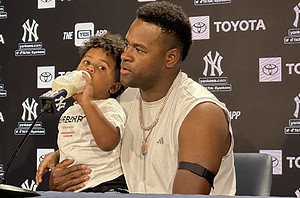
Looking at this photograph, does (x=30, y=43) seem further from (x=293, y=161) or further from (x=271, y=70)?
(x=293, y=161)

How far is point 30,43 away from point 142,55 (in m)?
1.97

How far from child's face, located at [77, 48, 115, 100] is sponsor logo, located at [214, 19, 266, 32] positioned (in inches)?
51.7

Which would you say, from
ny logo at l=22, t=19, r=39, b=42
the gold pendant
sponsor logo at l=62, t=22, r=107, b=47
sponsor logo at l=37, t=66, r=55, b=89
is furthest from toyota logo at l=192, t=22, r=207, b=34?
the gold pendant

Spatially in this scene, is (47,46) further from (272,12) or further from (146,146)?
(146,146)

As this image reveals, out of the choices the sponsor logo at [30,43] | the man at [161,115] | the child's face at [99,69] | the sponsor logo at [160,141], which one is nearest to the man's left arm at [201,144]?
the man at [161,115]

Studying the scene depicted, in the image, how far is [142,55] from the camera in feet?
7.48

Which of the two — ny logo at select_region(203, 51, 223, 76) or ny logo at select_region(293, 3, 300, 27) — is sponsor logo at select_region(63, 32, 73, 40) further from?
ny logo at select_region(293, 3, 300, 27)

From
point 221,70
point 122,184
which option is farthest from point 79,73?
point 221,70

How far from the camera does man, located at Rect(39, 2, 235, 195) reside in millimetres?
2070

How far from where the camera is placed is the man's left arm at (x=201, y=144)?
1978 millimetres

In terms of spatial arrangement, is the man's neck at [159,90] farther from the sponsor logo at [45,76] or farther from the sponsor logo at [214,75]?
the sponsor logo at [45,76]

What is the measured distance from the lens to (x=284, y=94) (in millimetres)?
3447

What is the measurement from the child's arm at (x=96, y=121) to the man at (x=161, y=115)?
5.4 inches

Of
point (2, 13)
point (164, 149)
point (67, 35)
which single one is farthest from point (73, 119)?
point (2, 13)
